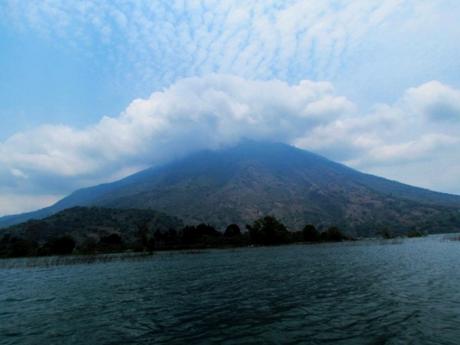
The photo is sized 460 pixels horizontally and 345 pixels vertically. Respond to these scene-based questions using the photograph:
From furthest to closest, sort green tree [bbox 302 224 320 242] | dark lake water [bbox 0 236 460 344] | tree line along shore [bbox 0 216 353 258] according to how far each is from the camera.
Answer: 1. green tree [bbox 302 224 320 242]
2. tree line along shore [bbox 0 216 353 258]
3. dark lake water [bbox 0 236 460 344]

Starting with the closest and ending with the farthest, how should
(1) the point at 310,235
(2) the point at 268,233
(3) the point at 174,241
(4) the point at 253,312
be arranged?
1. (4) the point at 253,312
2. (3) the point at 174,241
3. (2) the point at 268,233
4. (1) the point at 310,235

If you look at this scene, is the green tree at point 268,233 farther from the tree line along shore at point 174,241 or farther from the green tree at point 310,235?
the green tree at point 310,235

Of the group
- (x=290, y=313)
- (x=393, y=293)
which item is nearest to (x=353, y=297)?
(x=393, y=293)

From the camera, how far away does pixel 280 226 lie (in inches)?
7008

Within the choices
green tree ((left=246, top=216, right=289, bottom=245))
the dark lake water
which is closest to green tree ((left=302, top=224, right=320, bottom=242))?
green tree ((left=246, top=216, right=289, bottom=245))

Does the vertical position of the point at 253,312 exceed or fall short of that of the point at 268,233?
it falls short

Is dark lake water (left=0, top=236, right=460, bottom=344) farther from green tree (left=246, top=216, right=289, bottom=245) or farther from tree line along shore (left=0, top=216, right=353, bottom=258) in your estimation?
green tree (left=246, top=216, right=289, bottom=245)

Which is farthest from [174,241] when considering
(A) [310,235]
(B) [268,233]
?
(A) [310,235]

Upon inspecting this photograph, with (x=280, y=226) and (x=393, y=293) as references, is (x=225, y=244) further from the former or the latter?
(x=393, y=293)

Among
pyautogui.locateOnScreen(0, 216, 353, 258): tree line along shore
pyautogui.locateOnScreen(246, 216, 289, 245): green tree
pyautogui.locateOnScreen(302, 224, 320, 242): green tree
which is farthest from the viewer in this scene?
pyautogui.locateOnScreen(302, 224, 320, 242): green tree

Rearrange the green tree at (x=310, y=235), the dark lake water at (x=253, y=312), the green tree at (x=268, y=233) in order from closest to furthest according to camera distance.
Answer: the dark lake water at (x=253, y=312) → the green tree at (x=268, y=233) → the green tree at (x=310, y=235)

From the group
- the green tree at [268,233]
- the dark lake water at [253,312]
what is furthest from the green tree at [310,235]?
the dark lake water at [253,312]

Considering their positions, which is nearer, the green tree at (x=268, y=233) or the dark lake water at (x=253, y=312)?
the dark lake water at (x=253, y=312)

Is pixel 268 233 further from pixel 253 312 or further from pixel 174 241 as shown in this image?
pixel 253 312
